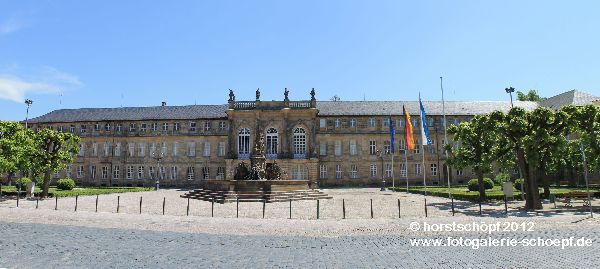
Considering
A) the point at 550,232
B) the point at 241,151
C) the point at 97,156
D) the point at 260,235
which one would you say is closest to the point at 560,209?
the point at 550,232

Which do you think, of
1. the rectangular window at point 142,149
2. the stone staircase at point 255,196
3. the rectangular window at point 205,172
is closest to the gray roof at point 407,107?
the rectangular window at point 205,172

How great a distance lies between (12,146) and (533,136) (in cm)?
3219

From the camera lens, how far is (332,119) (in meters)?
52.2

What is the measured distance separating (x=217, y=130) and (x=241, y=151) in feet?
20.6

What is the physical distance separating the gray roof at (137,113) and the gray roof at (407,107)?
1611 cm

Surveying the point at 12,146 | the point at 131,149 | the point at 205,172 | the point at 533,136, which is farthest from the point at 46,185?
the point at 533,136

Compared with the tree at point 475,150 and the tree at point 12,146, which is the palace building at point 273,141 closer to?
the tree at point 12,146

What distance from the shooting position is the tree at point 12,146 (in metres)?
25.9

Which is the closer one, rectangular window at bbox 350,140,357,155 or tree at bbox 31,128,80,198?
tree at bbox 31,128,80,198

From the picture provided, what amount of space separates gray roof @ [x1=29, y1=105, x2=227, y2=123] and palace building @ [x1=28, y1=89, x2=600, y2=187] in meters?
0.23

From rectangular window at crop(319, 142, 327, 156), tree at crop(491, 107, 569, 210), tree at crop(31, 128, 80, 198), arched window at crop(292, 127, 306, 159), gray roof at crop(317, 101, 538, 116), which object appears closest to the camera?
tree at crop(491, 107, 569, 210)

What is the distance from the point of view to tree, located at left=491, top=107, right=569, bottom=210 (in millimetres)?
18672

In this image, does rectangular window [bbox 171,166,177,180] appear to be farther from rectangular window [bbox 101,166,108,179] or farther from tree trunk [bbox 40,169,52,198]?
tree trunk [bbox 40,169,52,198]

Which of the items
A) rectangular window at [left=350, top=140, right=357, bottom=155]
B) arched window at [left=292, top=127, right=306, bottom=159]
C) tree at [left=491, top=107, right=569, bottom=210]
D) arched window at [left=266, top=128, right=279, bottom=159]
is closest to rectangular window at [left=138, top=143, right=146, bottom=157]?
arched window at [left=266, top=128, right=279, bottom=159]
